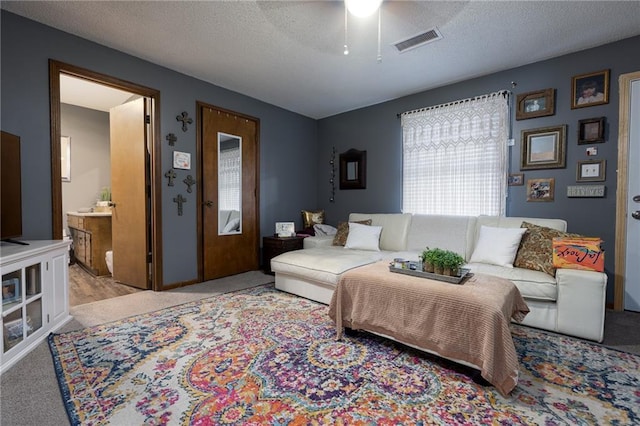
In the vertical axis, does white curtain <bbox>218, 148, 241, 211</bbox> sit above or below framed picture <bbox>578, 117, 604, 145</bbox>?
below

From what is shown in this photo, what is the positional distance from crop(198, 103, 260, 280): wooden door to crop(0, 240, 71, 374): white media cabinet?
5.09ft

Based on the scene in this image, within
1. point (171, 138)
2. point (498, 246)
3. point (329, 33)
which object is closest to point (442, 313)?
point (498, 246)

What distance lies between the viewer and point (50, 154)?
2.65 metres

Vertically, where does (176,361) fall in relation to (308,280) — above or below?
below

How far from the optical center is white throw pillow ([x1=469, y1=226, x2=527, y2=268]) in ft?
8.98

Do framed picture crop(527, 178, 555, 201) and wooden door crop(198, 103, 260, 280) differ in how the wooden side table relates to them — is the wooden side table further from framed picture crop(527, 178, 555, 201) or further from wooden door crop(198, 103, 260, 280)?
framed picture crop(527, 178, 555, 201)

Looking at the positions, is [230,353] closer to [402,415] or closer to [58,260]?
[402,415]

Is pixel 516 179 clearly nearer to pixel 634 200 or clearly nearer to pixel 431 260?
pixel 634 200

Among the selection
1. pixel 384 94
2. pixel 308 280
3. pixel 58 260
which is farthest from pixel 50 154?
pixel 384 94

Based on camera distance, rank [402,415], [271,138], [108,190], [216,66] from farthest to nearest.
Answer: [108,190] < [271,138] < [216,66] < [402,415]

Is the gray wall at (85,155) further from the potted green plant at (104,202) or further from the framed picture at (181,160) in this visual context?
the framed picture at (181,160)

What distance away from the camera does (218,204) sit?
13.1 feet

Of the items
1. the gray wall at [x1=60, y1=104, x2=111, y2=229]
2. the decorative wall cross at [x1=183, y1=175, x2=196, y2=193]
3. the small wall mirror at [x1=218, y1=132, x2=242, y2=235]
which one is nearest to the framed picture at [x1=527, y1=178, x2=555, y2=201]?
the small wall mirror at [x1=218, y1=132, x2=242, y2=235]

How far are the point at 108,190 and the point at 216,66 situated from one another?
3.21 metres
